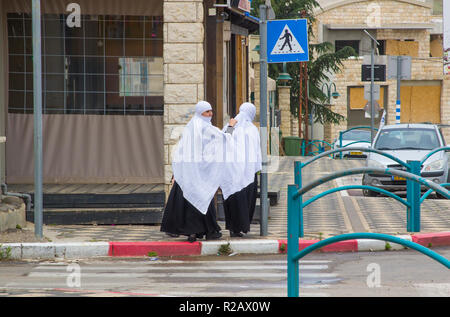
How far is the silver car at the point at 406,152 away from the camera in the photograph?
17.8 metres

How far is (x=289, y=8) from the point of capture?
4541 centimetres

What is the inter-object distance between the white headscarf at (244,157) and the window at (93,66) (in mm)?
2642

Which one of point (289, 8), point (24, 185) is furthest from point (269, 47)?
point (289, 8)

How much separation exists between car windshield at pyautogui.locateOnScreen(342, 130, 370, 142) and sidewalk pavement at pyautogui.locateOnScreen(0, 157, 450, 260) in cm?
2049

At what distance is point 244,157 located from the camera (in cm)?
1125

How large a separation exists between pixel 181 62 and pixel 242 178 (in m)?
2.09

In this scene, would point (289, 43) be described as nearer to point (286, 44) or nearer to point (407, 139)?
point (286, 44)

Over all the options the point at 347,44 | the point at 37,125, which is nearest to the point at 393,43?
the point at 347,44

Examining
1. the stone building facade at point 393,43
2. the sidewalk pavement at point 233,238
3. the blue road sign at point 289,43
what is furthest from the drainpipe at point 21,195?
the stone building facade at point 393,43

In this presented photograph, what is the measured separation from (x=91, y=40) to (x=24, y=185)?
7.97 ft

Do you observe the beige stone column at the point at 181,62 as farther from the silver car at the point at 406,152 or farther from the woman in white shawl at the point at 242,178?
the silver car at the point at 406,152

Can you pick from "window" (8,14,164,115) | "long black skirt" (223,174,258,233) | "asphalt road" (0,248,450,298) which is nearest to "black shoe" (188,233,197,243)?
"asphalt road" (0,248,450,298)
